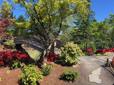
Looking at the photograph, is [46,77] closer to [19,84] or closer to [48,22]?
[19,84]

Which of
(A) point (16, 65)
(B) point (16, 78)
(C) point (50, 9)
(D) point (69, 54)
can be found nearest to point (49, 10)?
(C) point (50, 9)

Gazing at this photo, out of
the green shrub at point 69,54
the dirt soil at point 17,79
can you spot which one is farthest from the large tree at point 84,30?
the dirt soil at point 17,79

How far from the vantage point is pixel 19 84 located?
6301 millimetres

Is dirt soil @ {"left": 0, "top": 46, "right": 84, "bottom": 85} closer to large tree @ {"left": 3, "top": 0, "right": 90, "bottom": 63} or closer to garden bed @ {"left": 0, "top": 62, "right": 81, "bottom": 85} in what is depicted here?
garden bed @ {"left": 0, "top": 62, "right": 81, "bottom": 85}

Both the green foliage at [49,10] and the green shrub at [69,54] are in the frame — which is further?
the green shrub at [69,54]

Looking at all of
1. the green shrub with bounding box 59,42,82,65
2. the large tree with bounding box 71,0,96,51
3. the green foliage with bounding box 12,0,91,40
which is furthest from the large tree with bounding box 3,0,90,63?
the large tree with bounding box 71,0,96,51

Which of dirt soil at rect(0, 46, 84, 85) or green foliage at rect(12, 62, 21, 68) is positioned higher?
green foliage at rect(12, 62, 21, 68)

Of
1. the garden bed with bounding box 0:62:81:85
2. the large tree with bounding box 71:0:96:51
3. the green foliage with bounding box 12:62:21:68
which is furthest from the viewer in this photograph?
the large tree with bounding box 71:0:96:51

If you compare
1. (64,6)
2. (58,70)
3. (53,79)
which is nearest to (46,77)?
(53,79)

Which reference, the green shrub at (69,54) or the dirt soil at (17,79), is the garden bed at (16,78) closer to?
the dirt soil at (17,79)

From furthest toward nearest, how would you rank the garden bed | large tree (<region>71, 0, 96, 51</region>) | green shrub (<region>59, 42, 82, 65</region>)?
→ large tree (<region>71, 0, 96, 51</region>)
green shrub (<region>59, 42, 82, 65</region>)
the garden bed

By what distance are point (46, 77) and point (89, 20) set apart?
17898 mm

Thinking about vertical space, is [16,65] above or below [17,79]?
above

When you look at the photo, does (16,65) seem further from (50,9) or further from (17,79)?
(50,9)
